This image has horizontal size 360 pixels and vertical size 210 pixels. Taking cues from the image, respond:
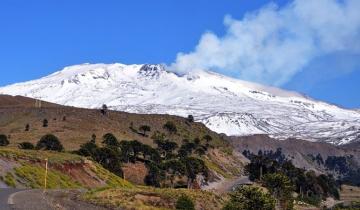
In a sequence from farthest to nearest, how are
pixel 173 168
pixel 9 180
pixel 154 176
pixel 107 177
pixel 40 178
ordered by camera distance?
pixel 173 168
pixel 154 176
pixel 107 177
pixel 40 178
pixel 9 180

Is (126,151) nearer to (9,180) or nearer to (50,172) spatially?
(50,172)

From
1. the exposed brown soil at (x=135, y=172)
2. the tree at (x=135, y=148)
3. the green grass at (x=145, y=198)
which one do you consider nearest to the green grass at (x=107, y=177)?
the exposed brown soil at (x=135, y=172)

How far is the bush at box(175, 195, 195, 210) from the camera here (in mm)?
73312

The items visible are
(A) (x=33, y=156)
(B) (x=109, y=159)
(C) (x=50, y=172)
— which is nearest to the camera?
(C) (x=50, y=172)

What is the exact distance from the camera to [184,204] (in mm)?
73375

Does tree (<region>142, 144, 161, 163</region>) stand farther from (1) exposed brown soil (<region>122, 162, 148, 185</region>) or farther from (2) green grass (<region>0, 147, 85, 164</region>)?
(2) green grass (<region>0, 147, 85, 164</region>)

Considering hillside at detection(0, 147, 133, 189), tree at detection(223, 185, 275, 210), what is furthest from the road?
hillside at detection(0, 147, 133, 189)

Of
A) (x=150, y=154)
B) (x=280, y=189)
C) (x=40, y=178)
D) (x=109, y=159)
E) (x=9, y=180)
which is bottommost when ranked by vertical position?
(x=280, y=189)

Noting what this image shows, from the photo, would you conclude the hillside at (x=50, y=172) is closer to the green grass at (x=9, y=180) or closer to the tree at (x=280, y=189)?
the green grass at (x=9, y=180)

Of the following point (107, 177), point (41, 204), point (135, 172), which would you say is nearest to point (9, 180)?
point (41, 204)

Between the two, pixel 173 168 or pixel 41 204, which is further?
pixel 173 168

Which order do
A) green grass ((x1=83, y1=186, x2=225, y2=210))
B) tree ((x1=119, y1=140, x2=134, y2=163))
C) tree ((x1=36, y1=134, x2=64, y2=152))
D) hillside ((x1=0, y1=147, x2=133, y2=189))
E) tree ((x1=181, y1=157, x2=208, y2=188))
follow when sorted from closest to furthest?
green grass ((x1=83, y1=186, x2=225, y2=210)) < hillside ((x1=0, y1=147, x2=133, y2=189)) < tree ((x1=36, y1=134, x2=64, y2=152)) < tree ((x1=181, y1=157, x2=208, y2=188)) < tree ((x1=119, y1=140, x2=134, y2=163))

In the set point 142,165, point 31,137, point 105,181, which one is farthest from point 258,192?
point 31,137

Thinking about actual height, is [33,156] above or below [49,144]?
below
